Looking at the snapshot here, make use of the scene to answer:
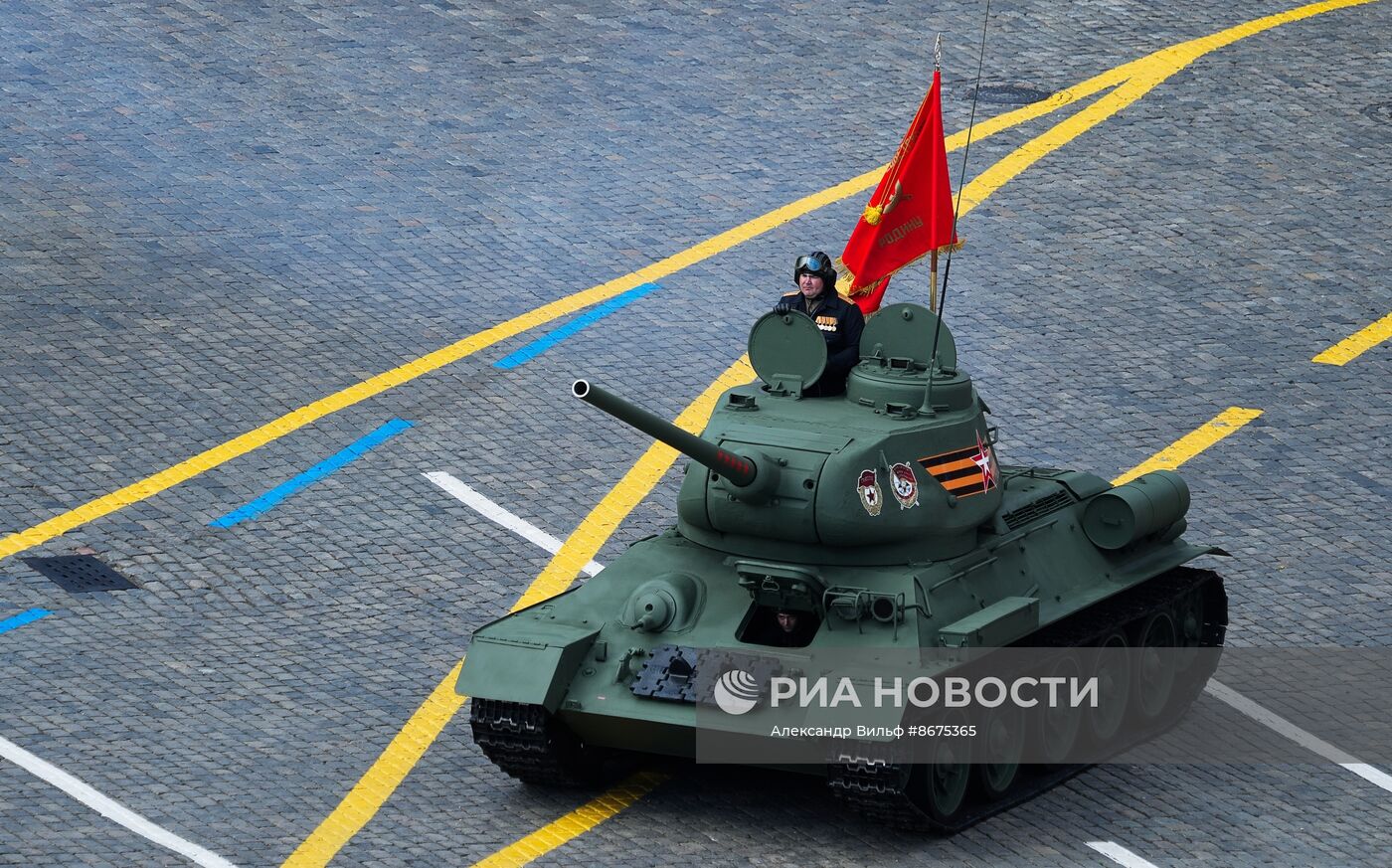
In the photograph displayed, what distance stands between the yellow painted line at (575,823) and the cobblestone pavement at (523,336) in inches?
5.7

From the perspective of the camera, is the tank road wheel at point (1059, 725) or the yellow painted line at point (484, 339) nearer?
the tank road wheel at point (1059, 725)

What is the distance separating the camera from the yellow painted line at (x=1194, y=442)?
743 inches

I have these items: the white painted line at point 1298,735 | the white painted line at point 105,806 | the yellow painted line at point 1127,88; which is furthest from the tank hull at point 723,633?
the yellow painted line at point 1127,88

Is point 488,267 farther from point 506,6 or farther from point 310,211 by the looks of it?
point 506,6

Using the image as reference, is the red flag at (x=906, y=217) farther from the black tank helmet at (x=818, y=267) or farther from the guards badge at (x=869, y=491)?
the guards badge at (x=869, y=491)

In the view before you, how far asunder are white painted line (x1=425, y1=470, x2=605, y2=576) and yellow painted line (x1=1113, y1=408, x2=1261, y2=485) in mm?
4586

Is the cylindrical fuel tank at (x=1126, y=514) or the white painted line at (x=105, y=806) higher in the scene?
the cylindrical fuel tank at (x=1126, y=514)

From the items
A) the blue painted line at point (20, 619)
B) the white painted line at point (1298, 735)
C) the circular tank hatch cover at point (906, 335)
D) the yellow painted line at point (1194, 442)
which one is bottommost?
the blue painted line at point (20, 619)

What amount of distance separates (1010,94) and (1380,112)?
14.0 ft

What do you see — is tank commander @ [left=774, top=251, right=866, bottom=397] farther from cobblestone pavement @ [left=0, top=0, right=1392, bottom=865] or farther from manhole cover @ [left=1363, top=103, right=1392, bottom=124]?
manhole cover @ [left=1363, top=103, right=1392, bottom=124]

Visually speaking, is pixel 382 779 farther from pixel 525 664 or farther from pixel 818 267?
pixel 818 267

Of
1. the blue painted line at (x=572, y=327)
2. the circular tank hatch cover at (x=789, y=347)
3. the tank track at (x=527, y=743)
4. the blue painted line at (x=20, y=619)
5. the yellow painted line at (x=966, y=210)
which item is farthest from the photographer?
the blue painted line at (x=572, y=327)

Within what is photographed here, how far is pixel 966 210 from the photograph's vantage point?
78.0ft

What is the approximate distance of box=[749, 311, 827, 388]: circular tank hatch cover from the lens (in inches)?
569
